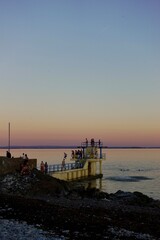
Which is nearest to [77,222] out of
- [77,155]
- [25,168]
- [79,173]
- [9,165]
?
[25,168]

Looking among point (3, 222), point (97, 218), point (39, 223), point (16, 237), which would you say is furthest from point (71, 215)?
point (16, 237)

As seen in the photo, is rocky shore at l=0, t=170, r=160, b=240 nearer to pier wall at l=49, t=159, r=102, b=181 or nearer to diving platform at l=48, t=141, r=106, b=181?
pier wall at l=49, t=159, r=102, b=181

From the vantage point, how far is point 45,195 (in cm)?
3388

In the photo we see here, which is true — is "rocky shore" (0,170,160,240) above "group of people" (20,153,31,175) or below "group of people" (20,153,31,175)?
below

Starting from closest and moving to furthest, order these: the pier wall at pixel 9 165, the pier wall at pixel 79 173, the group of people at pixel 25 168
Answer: the group of people at pixel 25 168, the pier wall at pixel 9 165, the pier wall at pixel 79 173

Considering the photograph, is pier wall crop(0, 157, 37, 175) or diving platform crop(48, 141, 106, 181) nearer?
pier wall crop(0, 157, 37, 175)

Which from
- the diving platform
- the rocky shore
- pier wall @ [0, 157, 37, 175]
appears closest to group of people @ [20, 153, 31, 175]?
pier wall @ [0, 157, 37, 175]

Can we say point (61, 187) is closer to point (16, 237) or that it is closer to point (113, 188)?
point (16, 237)

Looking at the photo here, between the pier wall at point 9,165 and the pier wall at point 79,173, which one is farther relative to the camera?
the pier wall at point 79,173

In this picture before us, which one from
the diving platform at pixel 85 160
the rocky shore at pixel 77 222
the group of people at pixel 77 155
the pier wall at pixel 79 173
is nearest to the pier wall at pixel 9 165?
the rocky shore at pixel 77 222

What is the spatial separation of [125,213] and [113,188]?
38.1 metres

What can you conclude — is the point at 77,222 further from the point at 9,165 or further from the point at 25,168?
the point at 9,165

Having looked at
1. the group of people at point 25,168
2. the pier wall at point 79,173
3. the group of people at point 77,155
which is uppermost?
the group of people at point 77,155

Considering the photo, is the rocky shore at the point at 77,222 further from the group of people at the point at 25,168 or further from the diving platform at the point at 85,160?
the diving platform at the point at 85,160
